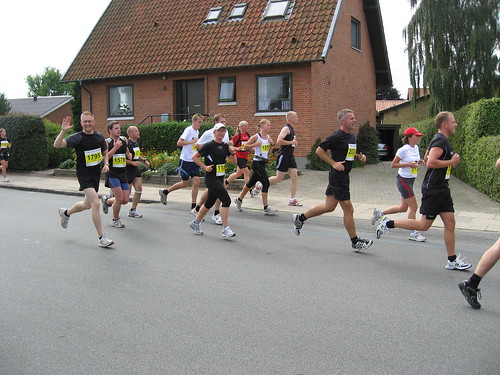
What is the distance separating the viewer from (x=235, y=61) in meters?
19.8

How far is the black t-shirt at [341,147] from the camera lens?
22.9 ft

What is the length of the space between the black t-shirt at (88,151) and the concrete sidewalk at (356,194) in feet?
13.9

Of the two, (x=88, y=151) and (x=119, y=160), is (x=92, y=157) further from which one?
(x=119, y=160)

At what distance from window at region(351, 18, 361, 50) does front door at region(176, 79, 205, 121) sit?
7.10 meters

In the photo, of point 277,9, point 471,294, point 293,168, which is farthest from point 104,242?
point 277,9

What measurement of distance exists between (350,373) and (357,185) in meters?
12.0

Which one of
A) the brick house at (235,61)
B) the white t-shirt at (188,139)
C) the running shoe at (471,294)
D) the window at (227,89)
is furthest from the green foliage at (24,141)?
the running shoe at (471,294)

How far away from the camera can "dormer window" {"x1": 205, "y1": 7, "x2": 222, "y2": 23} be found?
2195cm

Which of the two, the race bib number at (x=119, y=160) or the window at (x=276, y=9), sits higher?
the window at (x=276, y=9)

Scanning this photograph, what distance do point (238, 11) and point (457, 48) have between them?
1090 centimetres

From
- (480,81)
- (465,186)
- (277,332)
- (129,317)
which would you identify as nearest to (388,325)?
(277,332)

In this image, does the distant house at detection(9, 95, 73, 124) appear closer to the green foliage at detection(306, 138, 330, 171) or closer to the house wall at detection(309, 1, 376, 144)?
the house wall at detection(309, 1, 376, 144)

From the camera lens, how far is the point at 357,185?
15.2m

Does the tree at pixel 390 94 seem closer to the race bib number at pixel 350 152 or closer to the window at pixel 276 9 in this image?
the window at pixel 276 9
